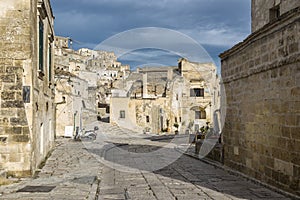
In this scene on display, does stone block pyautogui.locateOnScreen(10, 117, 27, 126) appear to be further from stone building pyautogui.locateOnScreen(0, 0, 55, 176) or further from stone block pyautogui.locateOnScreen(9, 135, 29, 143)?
stone block pyautogui.locateOnScreen(9, 135, 29, 143)

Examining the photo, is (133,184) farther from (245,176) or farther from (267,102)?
(267,102)

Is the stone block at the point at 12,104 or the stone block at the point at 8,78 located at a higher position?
the stone block at the point at 8,78

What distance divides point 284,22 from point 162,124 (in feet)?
113

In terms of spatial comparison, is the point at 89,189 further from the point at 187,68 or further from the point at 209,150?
the point at 187,68

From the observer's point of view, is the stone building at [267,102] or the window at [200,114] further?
the window at [200,114]

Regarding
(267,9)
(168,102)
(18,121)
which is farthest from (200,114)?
(18,121)

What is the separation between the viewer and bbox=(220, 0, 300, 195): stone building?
271 inches

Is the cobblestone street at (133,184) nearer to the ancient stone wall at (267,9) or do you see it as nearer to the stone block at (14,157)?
the stone block at (14,157)

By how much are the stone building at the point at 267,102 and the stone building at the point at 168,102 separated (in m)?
27.3

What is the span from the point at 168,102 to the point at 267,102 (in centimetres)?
3442

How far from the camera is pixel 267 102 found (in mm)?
8086

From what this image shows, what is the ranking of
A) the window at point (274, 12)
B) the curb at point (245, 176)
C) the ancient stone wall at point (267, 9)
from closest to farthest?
1. the curb at point (245, 176)
2. the ancient stone wall at point (267, 9)
3. the window at point (274, 12)

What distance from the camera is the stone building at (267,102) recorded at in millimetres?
6871

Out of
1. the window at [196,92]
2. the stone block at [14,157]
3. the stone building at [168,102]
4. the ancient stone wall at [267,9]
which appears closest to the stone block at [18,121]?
the stone block at [14,157]
